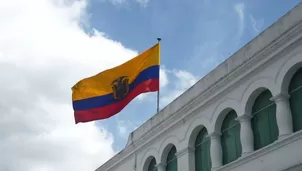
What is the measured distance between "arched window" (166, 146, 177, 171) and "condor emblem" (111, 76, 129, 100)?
10.5ft

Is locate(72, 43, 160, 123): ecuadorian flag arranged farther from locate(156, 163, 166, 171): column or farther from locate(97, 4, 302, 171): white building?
locate(156, 163, 166, 171): column

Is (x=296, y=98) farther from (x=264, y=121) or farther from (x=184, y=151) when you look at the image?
(x=184, y=151)

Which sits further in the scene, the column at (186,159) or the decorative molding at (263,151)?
the column at (186,159)

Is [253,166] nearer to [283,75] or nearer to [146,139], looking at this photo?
[283,75]

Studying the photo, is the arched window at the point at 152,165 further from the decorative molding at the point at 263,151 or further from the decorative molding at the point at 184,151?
the decorative molding at the point at 263,151

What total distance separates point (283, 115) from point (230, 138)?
99.2 inches

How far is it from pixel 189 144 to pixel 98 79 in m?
5.78

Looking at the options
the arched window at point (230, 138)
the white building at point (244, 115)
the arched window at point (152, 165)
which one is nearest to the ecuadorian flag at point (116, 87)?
the white building at point (244, 115)

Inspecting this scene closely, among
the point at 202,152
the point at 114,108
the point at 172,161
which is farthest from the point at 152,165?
the point at 202,152

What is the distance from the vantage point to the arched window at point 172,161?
1891 centimetres

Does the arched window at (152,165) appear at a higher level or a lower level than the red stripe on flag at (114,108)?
lower

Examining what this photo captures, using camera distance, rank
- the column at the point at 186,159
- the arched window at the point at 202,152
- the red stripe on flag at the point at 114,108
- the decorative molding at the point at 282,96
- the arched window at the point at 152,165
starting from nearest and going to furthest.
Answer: the decorative molding at the point at 282,96
the arched window at the point at 202,152
the column at the point at 186,159
the arched window at the point at 152,165
the red stripe on flag at the point at 114,108

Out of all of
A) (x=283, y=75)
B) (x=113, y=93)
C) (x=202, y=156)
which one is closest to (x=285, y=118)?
(x=283, y=75)

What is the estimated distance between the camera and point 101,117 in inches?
839
